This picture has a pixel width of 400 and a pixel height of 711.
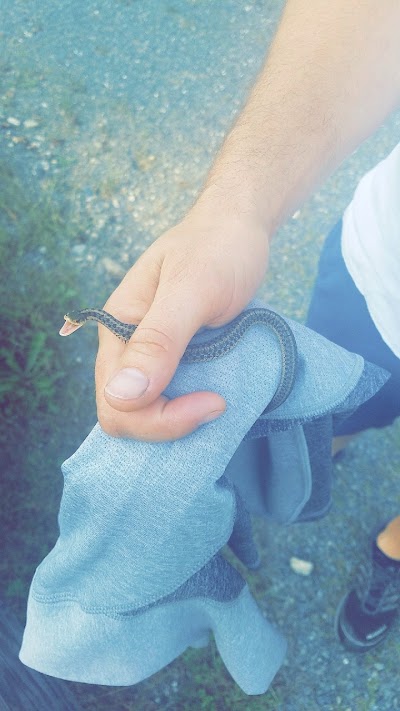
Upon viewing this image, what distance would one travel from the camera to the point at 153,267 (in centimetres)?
231

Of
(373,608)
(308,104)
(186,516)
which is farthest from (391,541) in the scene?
(308,104)

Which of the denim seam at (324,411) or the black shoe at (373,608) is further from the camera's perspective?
the black shoe at (373,608)

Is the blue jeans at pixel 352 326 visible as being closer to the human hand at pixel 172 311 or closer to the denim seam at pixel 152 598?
the human hand at pixel 172 311

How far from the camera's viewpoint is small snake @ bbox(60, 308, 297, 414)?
225 cm

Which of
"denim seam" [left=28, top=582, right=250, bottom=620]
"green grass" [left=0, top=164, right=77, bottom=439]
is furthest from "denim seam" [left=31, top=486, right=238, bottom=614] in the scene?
"green grass" [left=0, top=164, right=77, bottom=439]

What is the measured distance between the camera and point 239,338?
2299 mm

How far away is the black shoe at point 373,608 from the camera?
3.85 metres

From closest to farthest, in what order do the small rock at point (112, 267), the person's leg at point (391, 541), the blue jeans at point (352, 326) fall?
the blue jeans at point (352, 326), the person's leg at point (391, 541), the small rock at point (112, 267)

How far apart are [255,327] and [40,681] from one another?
7.85 feet

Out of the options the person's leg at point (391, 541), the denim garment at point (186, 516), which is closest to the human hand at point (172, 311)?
the denim garment at point (186, 516)

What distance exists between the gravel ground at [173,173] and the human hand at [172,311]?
2.47 meters

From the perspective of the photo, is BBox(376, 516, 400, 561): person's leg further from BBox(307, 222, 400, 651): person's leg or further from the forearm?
the forearm

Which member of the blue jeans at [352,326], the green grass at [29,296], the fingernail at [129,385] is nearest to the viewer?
the fingernail at [129,385]

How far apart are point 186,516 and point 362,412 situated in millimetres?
1562
